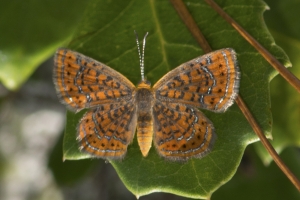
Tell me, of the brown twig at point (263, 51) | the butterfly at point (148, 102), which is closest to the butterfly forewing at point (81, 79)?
the butterfly at point (148, 102)

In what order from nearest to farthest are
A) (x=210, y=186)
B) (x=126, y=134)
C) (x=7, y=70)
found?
(x=210, y=186), (x=126, y=134), (x=7, y=70)

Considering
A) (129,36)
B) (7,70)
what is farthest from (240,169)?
(7,70)

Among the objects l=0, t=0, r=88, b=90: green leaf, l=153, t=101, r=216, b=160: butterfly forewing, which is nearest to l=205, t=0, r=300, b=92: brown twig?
l=153, t=101, r=216, b=160: butterfly forewing

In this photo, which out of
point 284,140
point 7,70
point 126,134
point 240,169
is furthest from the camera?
point 240,169

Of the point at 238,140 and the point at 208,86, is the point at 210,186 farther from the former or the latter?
the point at 208,86

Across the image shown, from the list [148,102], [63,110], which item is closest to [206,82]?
[148,102]

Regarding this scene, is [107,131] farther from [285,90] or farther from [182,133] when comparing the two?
[285,90]

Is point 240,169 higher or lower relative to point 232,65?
lower
